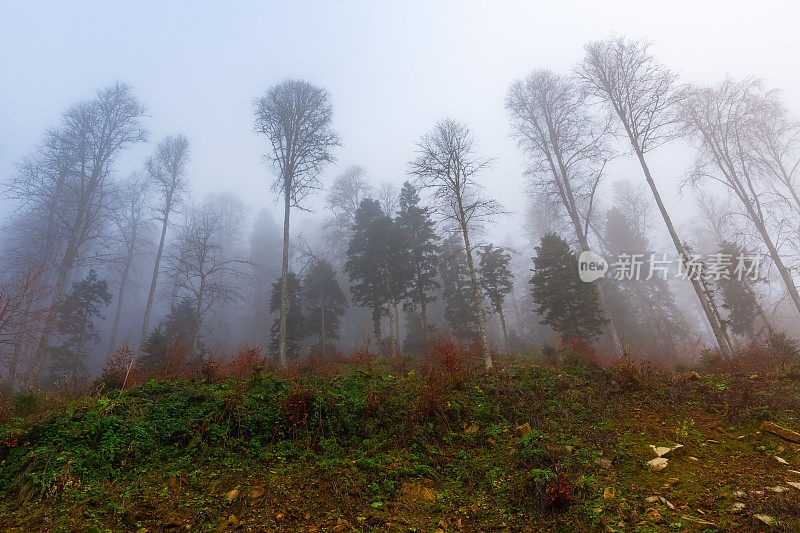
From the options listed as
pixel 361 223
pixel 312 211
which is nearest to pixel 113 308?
pixel 361 223

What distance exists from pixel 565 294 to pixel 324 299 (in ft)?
53.9

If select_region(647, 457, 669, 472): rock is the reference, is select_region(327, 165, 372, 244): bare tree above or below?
above

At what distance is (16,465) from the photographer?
460cm

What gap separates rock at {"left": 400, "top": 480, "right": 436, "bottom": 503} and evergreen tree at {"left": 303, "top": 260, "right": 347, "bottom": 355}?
20.5 m

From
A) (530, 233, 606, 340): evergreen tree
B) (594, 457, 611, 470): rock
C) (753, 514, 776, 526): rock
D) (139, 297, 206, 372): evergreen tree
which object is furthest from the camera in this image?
(139, 297, 206, 372): evergreen tree

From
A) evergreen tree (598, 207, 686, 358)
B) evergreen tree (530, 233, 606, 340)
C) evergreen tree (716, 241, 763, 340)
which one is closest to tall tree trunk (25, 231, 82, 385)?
evergreen tree (530, 233, 606, 340)

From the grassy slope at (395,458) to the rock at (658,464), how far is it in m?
0.10

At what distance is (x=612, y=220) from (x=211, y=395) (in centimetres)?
3332

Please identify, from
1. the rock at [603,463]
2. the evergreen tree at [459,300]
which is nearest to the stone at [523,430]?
the rock at [603,463]

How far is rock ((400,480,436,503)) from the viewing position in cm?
483

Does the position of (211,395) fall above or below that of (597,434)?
above

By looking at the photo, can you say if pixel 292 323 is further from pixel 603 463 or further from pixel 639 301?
pixel 639 301

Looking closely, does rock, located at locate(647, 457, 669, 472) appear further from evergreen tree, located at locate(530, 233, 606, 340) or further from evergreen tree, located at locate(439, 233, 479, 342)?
evergreen tree, located at locate(439, 233, 479, 342)

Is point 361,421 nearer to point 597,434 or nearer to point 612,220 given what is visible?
point 597,434
